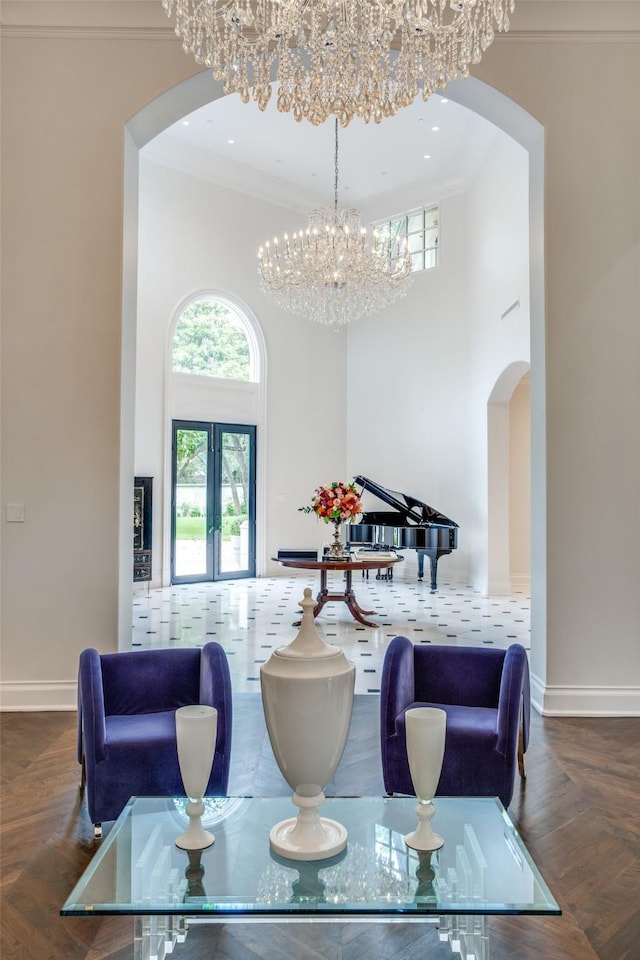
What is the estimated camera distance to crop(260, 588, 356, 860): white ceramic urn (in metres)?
1.80

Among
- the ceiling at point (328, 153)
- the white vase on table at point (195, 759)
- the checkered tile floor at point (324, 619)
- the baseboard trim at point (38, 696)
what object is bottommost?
the checkered tile floor at point (324, 619)

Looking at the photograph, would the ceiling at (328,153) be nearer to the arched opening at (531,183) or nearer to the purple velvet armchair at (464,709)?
the arched opening at (531,183)

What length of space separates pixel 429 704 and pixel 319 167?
990cm

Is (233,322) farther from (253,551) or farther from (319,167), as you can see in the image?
(253,551)

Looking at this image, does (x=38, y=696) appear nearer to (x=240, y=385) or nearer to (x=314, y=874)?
(x=314, y=874)

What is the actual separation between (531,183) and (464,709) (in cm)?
368

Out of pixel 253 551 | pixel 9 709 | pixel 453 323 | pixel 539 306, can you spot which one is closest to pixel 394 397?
pixel 453 323

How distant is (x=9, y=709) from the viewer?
4.32 m

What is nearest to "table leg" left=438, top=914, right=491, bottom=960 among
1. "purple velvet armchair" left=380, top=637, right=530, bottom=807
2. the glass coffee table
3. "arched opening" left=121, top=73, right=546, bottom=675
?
the glass coffee table

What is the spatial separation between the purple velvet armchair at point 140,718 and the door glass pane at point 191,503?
7.38m

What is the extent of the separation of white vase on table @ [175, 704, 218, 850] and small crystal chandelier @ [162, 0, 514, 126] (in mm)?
2933

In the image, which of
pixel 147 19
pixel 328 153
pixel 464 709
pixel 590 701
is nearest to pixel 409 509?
pixel 590 701

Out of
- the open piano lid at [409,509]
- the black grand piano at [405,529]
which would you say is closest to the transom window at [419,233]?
the open piano lid at [409,509]

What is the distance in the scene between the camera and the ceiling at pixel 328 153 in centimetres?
938
